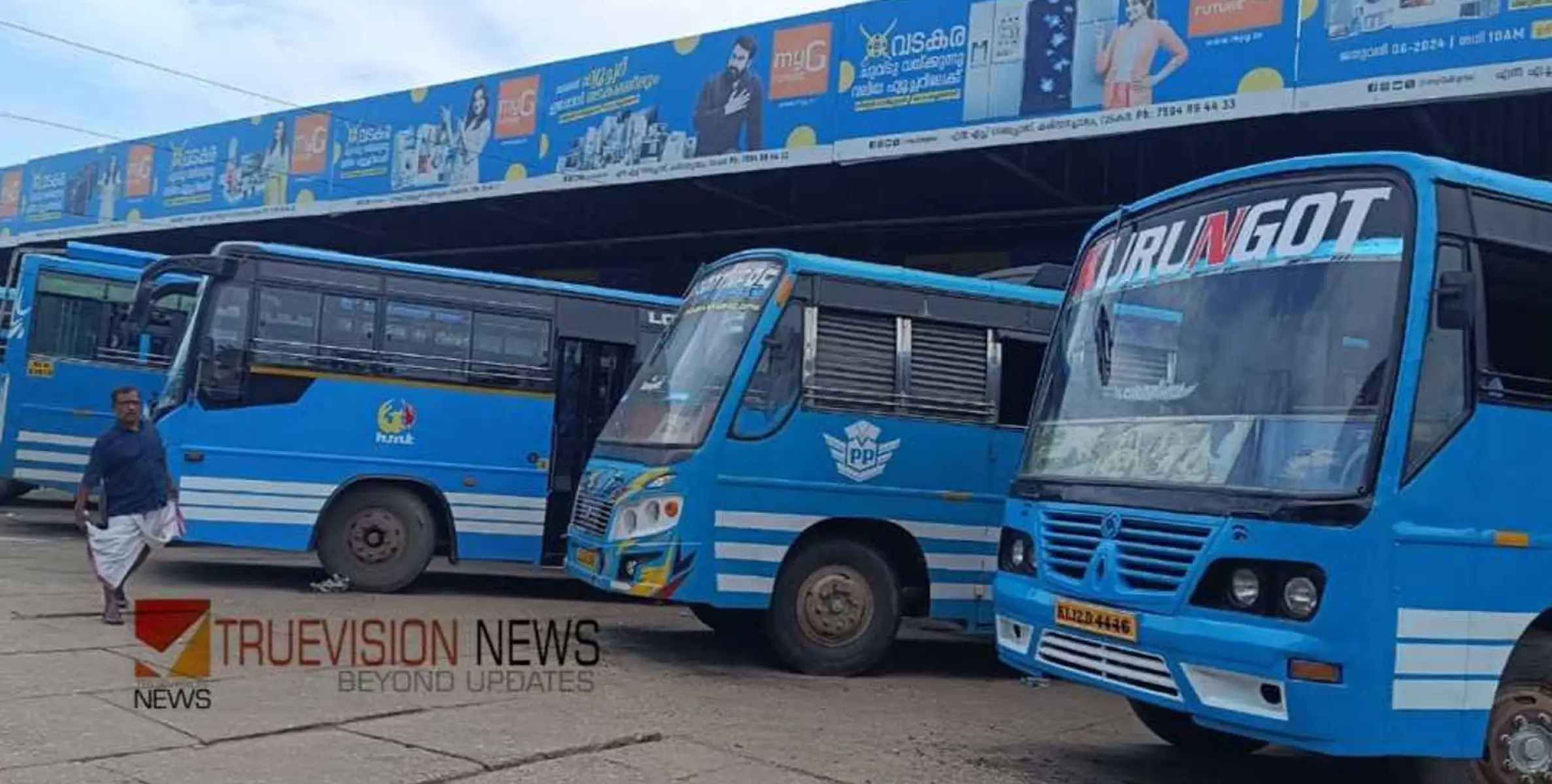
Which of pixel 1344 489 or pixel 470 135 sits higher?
pixel 470 135

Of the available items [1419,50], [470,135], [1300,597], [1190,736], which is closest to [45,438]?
[470,135]

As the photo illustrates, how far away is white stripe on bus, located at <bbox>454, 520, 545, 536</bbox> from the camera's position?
40.0 feet

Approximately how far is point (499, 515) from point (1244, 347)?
812 cm

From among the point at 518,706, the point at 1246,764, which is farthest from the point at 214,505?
the point at 1246,764

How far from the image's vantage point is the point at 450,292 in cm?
1229

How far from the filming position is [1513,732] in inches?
215

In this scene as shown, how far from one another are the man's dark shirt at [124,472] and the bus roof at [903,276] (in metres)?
4.24

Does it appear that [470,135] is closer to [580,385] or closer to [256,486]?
[580,385]

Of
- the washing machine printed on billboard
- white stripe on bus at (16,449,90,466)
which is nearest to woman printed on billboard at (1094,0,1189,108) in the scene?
the washing machine printed on billboard

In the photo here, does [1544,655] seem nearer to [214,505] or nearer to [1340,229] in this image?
[1340,229]

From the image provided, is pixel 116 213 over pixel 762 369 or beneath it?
over

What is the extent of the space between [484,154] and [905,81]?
731 cm

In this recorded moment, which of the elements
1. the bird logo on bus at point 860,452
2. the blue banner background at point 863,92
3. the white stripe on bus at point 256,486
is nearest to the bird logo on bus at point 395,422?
the white stripe on bus at point 256,486

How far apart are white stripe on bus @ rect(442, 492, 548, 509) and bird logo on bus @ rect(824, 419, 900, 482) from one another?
435 centimetres
